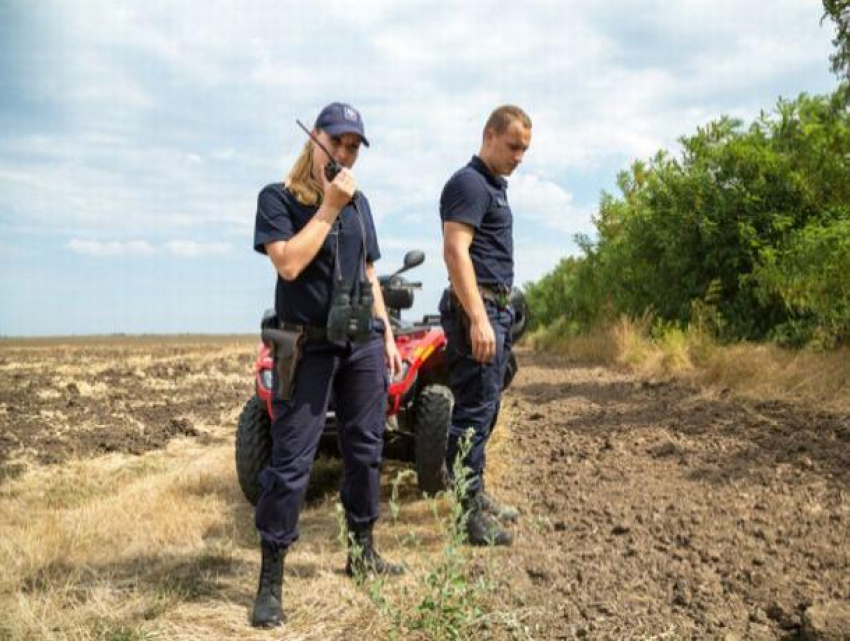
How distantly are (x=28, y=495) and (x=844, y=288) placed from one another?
6.78 meters

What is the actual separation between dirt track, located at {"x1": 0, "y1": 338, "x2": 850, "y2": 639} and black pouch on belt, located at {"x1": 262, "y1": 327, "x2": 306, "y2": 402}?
1087 millimetres

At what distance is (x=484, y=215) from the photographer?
12.3ft

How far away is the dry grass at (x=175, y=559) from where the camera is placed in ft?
9.71

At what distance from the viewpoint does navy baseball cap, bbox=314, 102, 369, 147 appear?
3082mm

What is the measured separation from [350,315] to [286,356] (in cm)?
29

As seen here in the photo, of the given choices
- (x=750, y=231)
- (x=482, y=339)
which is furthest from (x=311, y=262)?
(x=750, y=231)

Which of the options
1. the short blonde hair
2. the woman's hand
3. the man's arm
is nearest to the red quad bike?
the man's arm

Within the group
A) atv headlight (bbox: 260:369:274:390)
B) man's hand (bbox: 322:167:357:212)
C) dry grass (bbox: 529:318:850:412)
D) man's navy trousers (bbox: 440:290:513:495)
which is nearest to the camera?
man's hand (bbox: 322:167:357:212)

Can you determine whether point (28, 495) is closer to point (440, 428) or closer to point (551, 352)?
point (440, 428)

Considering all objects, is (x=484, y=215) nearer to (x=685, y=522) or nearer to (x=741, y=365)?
(x=685, y=522)

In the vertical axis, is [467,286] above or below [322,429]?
above

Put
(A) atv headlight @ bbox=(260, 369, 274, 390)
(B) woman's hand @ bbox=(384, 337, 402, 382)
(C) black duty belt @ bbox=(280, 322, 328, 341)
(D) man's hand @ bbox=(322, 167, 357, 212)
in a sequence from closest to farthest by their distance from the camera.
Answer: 1. (D) man's hand @ bbox=(322, 167, 357, 212)
2. (C) black duty belt @ bbox=(280, 322, 328, 341)
3. (B) woman's hand @ bbox=(384, 337, 402, 382)
4. (A) atv headlight @ bbox=(260, 369, 274, 390)

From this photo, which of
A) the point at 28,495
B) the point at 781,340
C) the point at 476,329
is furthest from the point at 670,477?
the point at 781,340

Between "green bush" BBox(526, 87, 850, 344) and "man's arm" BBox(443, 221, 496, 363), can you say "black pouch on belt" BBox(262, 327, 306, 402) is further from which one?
"green bush" BBox(526, 87, 850, 344)
